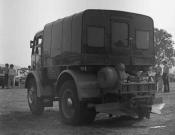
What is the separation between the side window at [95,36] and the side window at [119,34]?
298mm

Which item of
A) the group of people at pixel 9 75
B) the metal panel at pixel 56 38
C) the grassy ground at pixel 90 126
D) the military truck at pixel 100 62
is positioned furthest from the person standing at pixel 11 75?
the military truck at pixel 100 62

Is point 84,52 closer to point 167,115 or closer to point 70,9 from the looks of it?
point 70,9

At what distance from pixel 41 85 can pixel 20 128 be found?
228 cm

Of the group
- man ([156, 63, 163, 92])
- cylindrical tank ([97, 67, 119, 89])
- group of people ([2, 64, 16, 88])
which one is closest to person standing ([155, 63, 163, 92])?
man ([156, 63, 163, 92])

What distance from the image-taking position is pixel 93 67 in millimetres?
8508

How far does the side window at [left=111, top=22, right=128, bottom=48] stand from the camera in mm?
8766

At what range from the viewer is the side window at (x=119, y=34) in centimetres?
877

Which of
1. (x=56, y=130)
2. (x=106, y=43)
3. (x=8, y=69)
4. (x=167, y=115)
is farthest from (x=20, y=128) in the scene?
(x=8, y=69)

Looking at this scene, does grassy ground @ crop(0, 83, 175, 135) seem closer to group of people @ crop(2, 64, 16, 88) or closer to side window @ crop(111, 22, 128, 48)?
side window @ crop(111, 22, 128, 48)

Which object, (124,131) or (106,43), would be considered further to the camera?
(106,43)

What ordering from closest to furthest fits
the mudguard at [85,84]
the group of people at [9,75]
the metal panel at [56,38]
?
the mudguard at [85,84], the metal panel at [56,38], the group of people at [9,75]

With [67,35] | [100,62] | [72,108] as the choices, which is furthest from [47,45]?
[72,108]

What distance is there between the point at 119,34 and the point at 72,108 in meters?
1.95

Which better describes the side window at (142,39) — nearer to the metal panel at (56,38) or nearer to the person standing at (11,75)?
the metal panel at (56,38)
